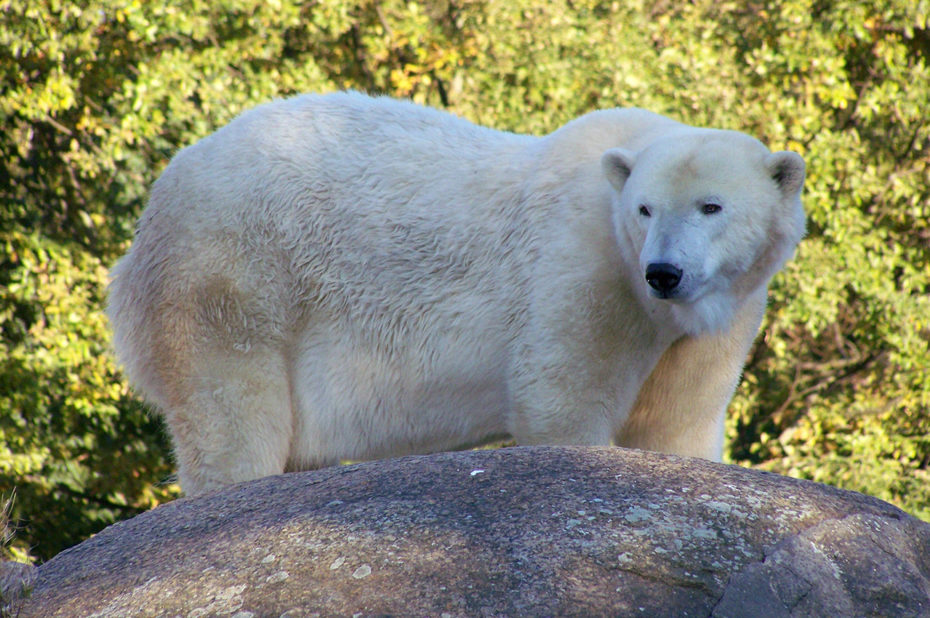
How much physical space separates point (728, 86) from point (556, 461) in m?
6.71

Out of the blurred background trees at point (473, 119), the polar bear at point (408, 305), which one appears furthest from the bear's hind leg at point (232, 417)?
the blurred background trees at point (473, 119)

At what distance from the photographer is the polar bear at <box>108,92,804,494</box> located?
12.9 feet

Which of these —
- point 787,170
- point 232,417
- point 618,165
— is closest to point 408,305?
point 232,417

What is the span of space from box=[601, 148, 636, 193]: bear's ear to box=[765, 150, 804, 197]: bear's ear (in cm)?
48

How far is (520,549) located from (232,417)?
1.91 metres

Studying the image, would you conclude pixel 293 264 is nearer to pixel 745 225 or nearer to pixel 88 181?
pixel 745 225

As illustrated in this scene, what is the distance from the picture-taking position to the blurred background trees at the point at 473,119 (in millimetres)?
8562

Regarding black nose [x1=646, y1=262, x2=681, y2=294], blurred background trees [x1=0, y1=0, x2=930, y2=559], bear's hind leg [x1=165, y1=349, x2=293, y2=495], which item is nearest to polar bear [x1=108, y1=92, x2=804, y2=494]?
bear's hind leg [x1=165, y1=349, x2=293, y2=495]

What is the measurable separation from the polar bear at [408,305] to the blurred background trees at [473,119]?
13.9 ft

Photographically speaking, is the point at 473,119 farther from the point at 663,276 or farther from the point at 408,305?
the point at 663,276

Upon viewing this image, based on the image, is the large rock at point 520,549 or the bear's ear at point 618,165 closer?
the large rock at point 520,549

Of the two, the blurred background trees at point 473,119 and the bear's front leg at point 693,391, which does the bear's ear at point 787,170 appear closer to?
the bear's front leg at point 693,391

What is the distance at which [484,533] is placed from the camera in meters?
2.62

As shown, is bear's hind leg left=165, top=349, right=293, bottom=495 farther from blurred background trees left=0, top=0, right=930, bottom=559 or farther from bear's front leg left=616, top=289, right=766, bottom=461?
blurred background trees left=0, top=0, right=930, bottom=559
